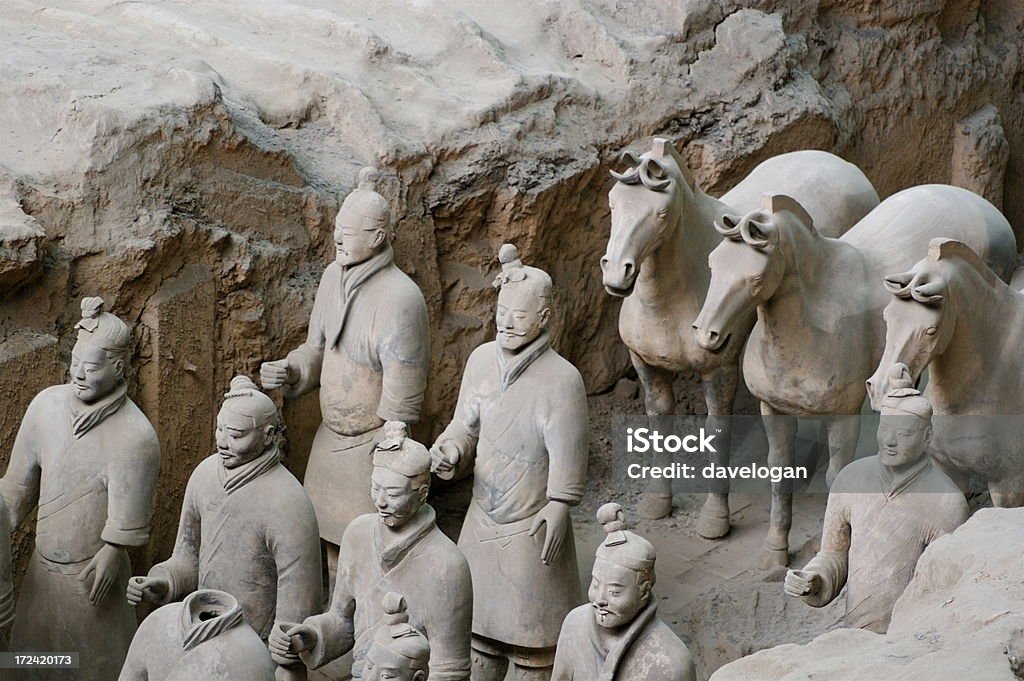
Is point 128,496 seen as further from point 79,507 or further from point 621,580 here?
point 621,580

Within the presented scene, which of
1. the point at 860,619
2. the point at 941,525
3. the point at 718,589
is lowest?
the point at 718,589

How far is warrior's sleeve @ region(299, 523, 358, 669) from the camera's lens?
17.2ft

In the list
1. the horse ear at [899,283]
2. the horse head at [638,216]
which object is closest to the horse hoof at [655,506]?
the horse head at [638,216]

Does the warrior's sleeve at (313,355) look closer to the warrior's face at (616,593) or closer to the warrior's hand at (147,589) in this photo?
the warrior's hand at (147,589)

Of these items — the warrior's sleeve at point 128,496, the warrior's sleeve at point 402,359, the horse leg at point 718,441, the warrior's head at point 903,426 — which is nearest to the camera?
the warrior's head at point 903,426

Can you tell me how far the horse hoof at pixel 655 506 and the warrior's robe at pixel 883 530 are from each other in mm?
2257

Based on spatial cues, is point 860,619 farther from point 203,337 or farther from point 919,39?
point 919,39

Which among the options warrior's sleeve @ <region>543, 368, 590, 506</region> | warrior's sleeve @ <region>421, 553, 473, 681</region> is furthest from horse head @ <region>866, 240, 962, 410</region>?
warrior's sleeve @ <region>421, 553, 473, 681</region>

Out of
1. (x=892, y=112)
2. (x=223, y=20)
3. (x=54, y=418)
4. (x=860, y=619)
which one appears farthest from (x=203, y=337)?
(x=892, y=112)

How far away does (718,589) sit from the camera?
6.94 m

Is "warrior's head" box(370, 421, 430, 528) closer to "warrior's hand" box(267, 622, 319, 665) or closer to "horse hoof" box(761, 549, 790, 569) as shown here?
"warrior's hand" box(267, 622, 319, 665)

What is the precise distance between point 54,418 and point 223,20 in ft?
10.0

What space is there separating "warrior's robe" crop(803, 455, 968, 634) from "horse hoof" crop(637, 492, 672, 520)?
226 centimetres

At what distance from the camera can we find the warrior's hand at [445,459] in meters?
6.03
